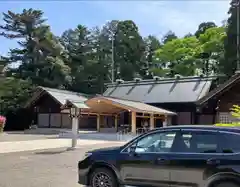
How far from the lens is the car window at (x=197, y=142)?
21.6ft

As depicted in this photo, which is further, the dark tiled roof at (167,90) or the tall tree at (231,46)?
the tall tree at (231,46)

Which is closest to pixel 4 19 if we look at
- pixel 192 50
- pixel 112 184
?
pixel 192 50

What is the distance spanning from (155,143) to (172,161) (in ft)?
1.91

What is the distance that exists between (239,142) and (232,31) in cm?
3661

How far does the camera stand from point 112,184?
7.53 meters

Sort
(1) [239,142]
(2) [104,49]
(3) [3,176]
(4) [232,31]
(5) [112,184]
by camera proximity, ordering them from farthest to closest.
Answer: (2) [104,49], (4) [232,31], (3) [3,176], (5) [112,184], (1) [239,142]

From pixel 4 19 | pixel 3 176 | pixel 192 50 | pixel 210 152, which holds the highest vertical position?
pixel 4 19

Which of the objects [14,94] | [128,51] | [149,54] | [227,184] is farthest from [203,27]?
[227,184]

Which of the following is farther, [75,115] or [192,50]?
[192,50]

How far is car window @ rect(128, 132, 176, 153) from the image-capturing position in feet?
23.1

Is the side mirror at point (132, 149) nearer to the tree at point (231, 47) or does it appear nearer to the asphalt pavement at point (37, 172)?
the asphalt pavement at point (37, 172)

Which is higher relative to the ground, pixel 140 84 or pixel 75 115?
pixel 140 84

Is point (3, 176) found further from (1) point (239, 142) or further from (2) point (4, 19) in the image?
(2) point (4, 19)

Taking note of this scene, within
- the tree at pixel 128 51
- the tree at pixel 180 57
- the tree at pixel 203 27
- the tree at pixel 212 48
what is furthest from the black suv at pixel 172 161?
the tree at pixel 203 27
